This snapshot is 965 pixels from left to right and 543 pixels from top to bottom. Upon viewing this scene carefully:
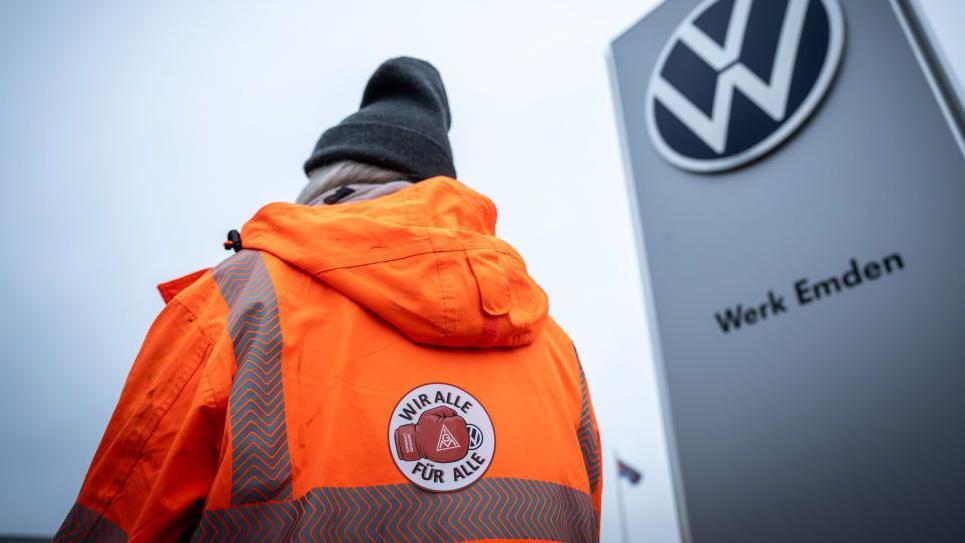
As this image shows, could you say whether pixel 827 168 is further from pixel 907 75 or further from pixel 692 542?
pixel 692 542

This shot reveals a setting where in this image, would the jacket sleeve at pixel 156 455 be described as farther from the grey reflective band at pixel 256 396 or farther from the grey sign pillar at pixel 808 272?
the grey sign pillar at pixel 808 272

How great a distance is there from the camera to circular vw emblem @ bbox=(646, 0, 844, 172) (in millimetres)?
1227

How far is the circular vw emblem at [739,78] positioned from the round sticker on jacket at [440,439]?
1040 millimetres

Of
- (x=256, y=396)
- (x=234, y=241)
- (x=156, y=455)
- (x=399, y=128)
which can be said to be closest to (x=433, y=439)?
(x=256, y=396)

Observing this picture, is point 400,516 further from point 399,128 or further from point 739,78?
point 739,78

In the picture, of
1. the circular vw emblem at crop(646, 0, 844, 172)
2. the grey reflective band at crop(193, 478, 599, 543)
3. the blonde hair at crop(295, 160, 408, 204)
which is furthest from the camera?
the circular vw emblem at crop(646, 0, 844, 172)

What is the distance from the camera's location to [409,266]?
737mm

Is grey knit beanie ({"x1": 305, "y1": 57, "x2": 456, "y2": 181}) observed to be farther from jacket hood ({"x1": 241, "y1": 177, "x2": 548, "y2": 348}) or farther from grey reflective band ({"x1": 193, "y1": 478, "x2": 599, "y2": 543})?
grey reflective band ({"x1": 193, "y1": 478, "x2": 599, "y2": 543})

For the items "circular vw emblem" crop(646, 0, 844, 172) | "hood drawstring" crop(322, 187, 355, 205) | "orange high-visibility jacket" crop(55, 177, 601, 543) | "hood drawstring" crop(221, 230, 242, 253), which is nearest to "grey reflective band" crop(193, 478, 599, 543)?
"orange high-visibility jacket" crop(55, 177, 601, 543)

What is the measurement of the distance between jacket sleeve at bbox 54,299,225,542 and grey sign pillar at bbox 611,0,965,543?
110cm

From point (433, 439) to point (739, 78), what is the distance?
1.26 meters

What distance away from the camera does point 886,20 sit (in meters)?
1.12

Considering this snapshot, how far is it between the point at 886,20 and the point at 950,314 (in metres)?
0.66

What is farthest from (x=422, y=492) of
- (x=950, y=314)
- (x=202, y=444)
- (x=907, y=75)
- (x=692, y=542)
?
(x=907, y=75)
